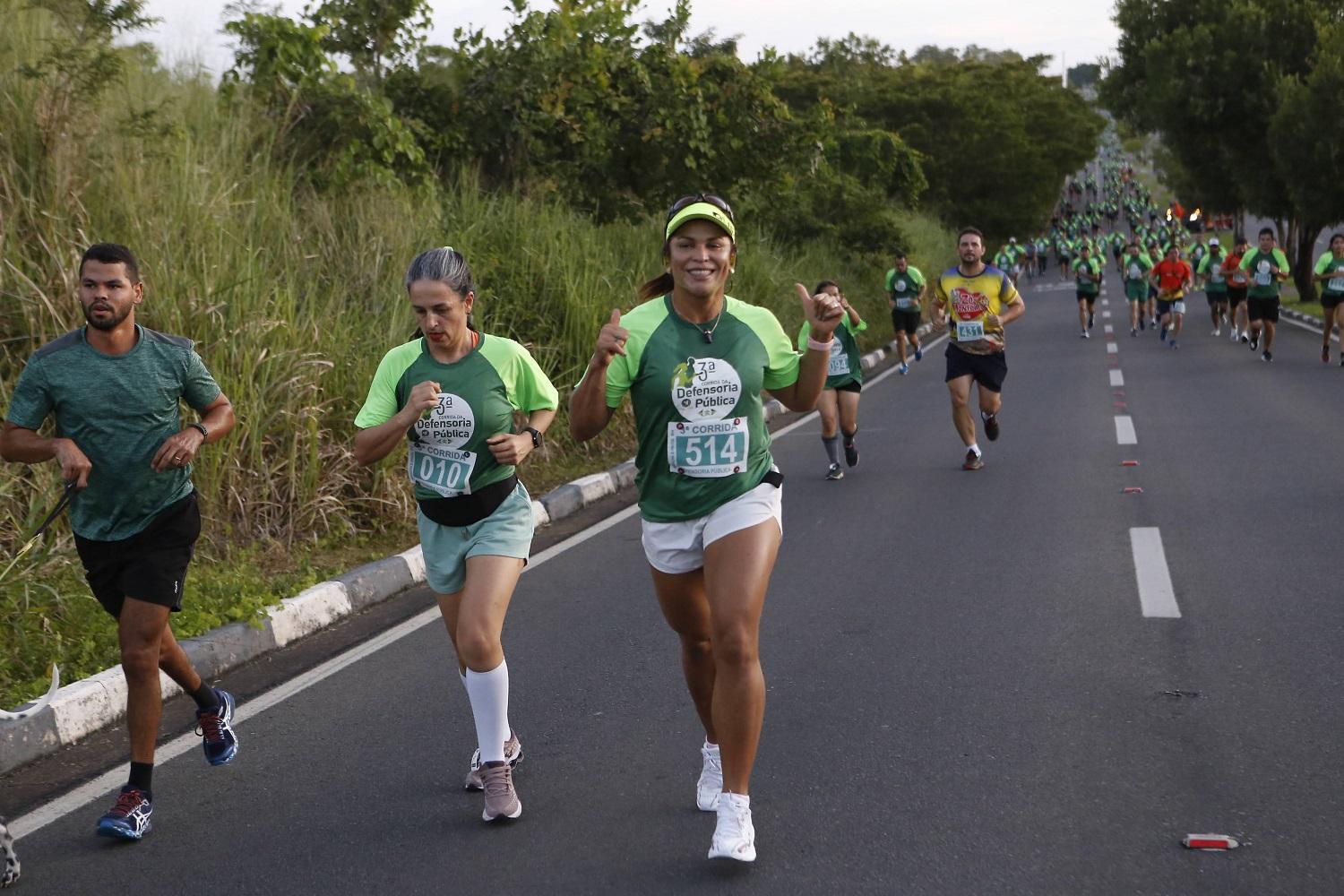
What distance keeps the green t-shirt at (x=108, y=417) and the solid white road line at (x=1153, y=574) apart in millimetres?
4598

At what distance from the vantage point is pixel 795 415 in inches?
726

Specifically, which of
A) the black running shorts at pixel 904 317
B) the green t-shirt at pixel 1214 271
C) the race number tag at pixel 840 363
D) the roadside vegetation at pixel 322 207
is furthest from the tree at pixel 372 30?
the green t-shirt at pixel 1214 271

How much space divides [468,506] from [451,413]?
0.98 feet

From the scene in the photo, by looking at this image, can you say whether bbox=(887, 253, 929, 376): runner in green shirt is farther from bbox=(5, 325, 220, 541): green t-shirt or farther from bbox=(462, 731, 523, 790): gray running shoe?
bbox=(5, 325, 220, 541): green t-shirt

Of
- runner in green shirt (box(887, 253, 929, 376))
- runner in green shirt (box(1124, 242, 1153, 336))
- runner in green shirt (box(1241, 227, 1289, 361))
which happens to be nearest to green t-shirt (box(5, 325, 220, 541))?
runner in green shirt (box(1241, 227, 1289, 361))

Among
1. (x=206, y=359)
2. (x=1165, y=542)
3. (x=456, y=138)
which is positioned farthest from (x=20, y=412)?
(x=456, y=138)

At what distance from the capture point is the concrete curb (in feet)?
18.9

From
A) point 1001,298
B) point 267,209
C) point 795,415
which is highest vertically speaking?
point 267,209

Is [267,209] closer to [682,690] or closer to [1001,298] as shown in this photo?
[1001,298]

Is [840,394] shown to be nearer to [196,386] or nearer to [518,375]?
[518,375]

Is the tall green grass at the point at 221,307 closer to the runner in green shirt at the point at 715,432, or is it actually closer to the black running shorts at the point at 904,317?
the runner in green shirt at the point at 715,432

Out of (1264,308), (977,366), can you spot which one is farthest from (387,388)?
(1264,308)

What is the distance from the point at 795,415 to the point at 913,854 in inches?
561

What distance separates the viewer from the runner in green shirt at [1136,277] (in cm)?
2909
